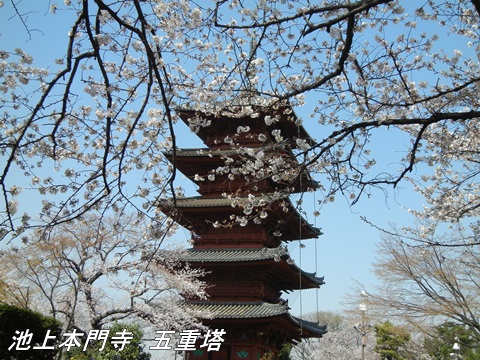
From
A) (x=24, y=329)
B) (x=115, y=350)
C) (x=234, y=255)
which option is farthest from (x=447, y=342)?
(x=24, y=329)

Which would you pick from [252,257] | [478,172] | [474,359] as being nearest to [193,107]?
[478,172]

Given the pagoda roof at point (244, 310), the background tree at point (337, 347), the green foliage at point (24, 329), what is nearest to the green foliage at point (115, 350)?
the pagoda roof at point (244, 310)

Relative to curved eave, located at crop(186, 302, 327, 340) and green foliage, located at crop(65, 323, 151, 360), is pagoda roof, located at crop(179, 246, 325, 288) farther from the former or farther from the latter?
green foliage, located at crop(65, 323, 151, 360)

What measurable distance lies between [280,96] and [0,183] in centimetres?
283

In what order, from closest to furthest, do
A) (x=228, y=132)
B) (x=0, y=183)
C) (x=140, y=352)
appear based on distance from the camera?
(x=0, y=183)
(x=228, y=132)
(x=140, y=352)

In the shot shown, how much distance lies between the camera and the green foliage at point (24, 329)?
35.8ft

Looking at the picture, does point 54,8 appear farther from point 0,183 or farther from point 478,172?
point 478,172

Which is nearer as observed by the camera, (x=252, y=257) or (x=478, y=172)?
(x=478, y=172)

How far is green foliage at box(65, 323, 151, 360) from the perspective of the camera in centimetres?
1909

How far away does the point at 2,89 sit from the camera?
527 centimetres

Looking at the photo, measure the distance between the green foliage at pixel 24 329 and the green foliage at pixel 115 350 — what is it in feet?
20.3

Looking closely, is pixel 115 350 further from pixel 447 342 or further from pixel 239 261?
pixel 447 342

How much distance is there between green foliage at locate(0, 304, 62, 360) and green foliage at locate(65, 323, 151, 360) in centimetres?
617

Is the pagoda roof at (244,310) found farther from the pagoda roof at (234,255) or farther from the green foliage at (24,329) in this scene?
the green foliage at (24,329)
